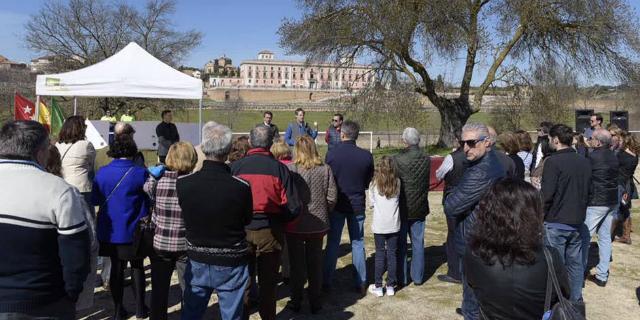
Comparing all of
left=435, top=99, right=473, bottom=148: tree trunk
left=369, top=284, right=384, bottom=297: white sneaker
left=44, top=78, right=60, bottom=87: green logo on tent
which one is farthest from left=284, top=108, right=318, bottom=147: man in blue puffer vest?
left=435, top=99, right=473, bottom=148: tree trunk

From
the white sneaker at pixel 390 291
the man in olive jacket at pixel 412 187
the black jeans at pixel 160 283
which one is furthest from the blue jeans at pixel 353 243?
the black jeans at pixel 160 283

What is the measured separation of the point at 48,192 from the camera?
2.39m

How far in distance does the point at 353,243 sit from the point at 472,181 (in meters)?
2.06

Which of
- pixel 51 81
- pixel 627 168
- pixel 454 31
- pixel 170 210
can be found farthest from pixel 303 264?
pixel 454 31

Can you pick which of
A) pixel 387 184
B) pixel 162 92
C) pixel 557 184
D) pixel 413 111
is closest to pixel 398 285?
pixel 387 184

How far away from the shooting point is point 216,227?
328 cm

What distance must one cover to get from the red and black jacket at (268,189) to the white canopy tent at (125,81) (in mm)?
5787

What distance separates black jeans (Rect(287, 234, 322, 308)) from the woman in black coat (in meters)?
2.57

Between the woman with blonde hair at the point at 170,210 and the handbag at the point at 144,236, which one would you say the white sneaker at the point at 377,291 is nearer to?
the woman with blonde hair at the point at 170,210

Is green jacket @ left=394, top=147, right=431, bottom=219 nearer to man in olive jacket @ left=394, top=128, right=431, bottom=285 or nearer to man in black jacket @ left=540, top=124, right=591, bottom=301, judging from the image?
man in olive jacket @ left=394, top=128, right=431, bottom=285

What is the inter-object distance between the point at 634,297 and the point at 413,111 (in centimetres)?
1501

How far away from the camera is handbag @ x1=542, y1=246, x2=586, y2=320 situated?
2.15m

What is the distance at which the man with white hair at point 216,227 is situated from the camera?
3.25m

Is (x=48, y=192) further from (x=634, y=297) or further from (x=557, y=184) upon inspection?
(x=634, y=297)
